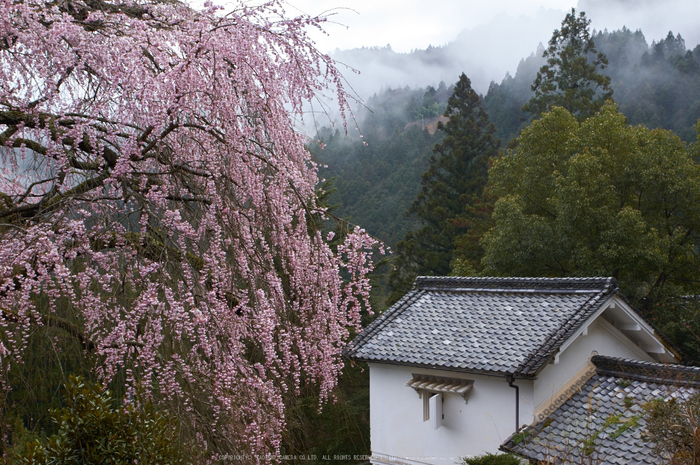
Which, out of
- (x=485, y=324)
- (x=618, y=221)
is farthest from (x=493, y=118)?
(x=485, y=324)

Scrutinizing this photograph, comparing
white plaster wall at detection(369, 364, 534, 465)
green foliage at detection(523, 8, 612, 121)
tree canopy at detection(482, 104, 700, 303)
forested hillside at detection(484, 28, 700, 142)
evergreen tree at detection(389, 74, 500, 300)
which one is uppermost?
forested hillside at detection(484, 28, 700, 142)

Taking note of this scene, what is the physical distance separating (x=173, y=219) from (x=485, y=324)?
7.07 meters

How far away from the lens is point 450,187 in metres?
25.9

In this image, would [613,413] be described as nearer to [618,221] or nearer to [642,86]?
[618,221]

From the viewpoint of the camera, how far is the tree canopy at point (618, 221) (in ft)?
40.4

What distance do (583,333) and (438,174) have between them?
60.4 feet

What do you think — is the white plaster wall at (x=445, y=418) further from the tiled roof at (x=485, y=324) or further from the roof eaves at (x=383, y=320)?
the roof eaves at (x=383, y=320)

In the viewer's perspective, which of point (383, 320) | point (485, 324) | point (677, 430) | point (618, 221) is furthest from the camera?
point (618, 221)

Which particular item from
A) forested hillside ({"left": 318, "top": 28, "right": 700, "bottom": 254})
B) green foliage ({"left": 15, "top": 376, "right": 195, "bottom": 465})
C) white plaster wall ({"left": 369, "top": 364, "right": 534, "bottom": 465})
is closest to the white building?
white plaster wall ({"left": 369, "top": 364, "right": 534, "bottom": 465})

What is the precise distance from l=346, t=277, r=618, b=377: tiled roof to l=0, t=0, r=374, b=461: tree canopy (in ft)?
15.3

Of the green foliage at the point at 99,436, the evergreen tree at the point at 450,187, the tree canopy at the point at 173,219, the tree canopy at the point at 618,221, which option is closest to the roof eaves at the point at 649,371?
the tree canopy at the point at 618,221

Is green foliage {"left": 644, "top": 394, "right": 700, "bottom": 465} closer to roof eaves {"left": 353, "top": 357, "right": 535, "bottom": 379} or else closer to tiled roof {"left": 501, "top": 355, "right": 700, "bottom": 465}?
tiled roof {"left": 501, "top": 355, "right": 700, "bottom": 465}

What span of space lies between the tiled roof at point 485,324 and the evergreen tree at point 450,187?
1270cm

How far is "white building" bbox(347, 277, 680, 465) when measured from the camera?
299 inches
